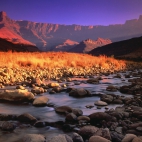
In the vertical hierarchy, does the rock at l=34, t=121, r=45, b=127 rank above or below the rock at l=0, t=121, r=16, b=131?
below

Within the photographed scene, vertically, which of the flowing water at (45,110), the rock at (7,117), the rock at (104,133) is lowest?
the flowing water at (45,110)

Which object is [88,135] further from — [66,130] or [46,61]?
[46,61]

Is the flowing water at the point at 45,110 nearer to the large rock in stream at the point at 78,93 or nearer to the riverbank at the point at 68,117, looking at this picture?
the riverbank at the point at 68,117

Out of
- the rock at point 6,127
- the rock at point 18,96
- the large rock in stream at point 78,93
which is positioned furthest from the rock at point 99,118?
the large rock in stream at point 78,93

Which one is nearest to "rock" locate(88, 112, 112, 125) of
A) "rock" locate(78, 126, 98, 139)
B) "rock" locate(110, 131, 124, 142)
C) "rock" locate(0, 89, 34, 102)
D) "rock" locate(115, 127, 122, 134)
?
"rock" locate(115, 127, 122, 134)

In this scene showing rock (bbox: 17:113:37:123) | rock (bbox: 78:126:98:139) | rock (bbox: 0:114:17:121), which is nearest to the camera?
rock (bbox: 78:126:98:139)

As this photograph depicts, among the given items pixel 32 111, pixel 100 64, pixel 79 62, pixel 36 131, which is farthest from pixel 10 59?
pixel 36 131

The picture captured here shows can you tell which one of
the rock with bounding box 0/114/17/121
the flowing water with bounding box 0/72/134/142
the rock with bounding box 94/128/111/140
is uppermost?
the rock with bounding box 94/128/111/140

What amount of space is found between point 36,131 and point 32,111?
59.0 inches

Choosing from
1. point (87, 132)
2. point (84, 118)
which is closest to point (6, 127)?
point (87, 132)

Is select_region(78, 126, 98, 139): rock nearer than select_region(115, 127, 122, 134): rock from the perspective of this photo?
Yes

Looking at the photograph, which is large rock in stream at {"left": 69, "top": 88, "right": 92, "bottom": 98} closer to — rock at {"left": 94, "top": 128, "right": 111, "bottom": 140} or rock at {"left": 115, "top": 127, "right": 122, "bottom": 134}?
rock at {"left": 115, "top": 127, "right": 122, "bottom": 134}

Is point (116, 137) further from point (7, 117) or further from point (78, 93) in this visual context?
point (78, 93)

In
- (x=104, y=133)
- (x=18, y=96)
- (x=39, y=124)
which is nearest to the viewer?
(x=104, y=133)
